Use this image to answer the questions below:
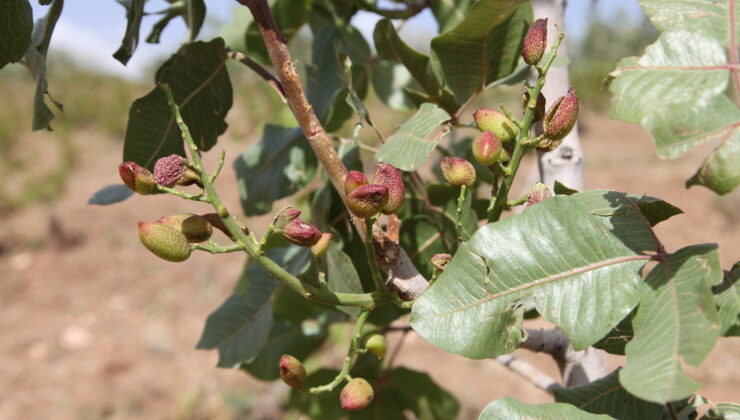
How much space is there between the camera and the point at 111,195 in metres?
0.82

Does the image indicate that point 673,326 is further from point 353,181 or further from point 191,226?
point 191,226

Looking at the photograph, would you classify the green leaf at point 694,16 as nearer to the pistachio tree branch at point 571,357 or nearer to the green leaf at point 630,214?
the green leaf at point 630,214

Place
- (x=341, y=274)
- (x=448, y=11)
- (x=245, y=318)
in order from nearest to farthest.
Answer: (x=341, y=274) < (x=245, y=318) < (x=448, y=11)

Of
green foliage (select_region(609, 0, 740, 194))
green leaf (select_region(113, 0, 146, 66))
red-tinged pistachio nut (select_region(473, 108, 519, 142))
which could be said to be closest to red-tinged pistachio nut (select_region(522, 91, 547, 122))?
red-tinged pistachio nut (select_region(473, 108, 519, 142))

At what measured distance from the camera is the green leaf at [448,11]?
3.43 ft

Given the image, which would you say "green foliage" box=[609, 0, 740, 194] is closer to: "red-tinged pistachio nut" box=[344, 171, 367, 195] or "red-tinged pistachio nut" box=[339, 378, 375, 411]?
"red-tinged pistachio nut" box=[344, 171, 367, 195]

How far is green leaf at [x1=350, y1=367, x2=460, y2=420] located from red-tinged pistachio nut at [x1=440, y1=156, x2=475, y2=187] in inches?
22.6

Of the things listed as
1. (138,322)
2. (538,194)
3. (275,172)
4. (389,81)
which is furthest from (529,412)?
(138,322)

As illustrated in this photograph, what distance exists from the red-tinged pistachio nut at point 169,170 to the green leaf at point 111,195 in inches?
8.8

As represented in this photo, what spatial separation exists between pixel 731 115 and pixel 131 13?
64 centimetres

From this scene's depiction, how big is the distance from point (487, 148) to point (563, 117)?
0.08 m

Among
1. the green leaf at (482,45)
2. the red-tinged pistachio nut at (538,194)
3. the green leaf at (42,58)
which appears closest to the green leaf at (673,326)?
the red-tinged pistachio nut at (538,194)

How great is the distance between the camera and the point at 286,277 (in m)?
0.58

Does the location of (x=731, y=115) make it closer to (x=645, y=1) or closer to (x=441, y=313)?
(x=645, y=1)
